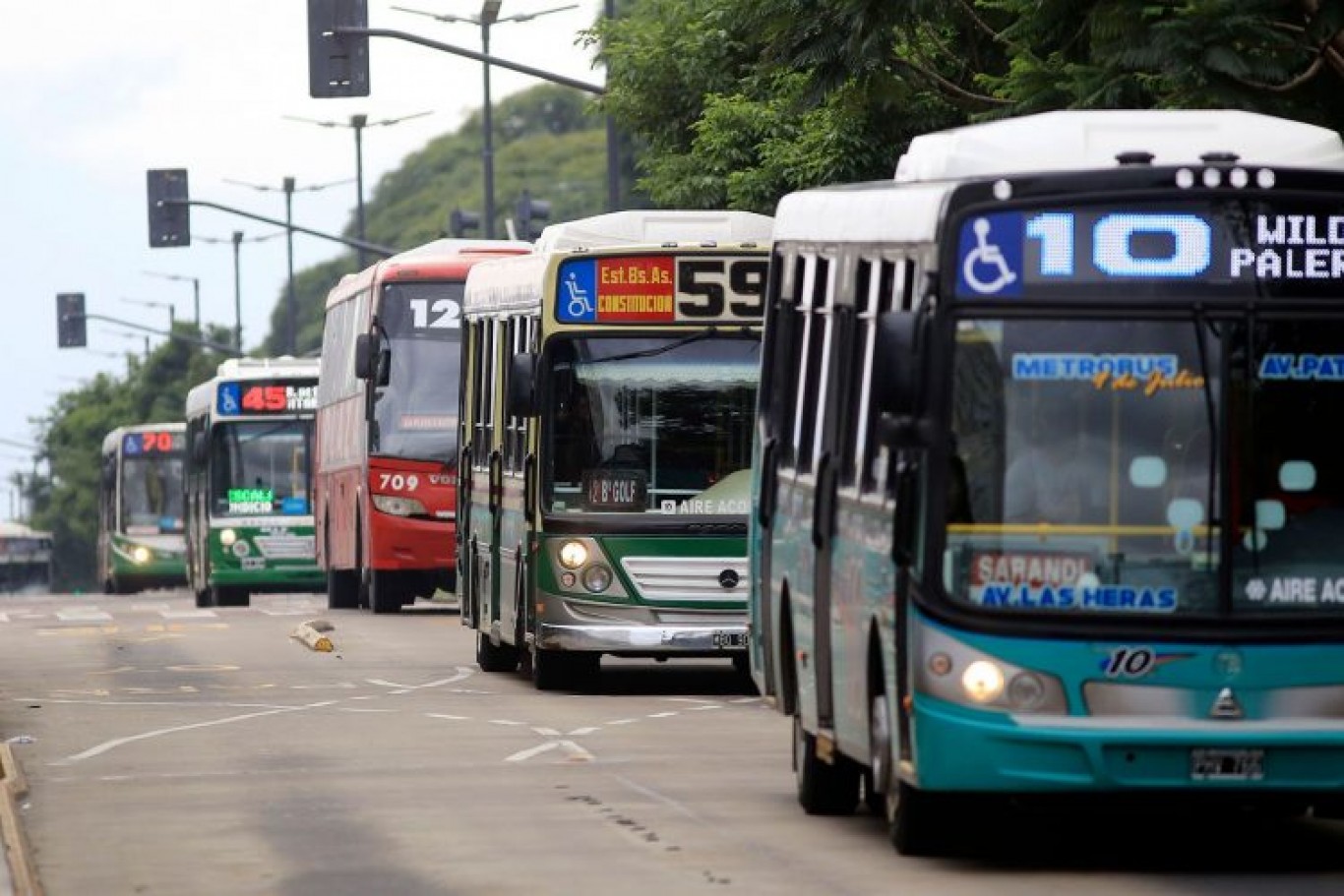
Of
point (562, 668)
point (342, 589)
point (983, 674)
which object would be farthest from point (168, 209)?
point (983, 674)

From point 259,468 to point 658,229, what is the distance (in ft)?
89.4

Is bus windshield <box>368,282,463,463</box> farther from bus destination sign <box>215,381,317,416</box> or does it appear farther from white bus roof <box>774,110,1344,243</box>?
Result: white bus roof <box>774,110,1344,243</box>

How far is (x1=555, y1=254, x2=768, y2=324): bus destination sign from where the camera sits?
936 inches

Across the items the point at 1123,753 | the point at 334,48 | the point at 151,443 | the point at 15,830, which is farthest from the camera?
the point at 151,443

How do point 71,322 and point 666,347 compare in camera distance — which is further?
point 71,322

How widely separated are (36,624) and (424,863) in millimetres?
29937

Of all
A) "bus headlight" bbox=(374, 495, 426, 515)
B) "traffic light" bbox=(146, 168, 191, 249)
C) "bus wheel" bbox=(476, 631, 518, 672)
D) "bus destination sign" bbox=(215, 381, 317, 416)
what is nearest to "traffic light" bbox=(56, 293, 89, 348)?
"traffic light" bbox=(146, 168, 191, 249)

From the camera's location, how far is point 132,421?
463ft

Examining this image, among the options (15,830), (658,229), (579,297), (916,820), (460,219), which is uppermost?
(460,219)

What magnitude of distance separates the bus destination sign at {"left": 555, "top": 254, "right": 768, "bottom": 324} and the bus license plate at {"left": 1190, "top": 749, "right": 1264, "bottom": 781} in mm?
10949

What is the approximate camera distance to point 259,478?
2023 inches

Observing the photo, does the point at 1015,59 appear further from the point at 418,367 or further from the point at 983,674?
the point at 418,367

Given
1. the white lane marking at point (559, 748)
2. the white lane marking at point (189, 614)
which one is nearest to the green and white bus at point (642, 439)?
the white lane marking at point (559, 748)

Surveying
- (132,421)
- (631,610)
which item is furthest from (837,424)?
(132,421)
